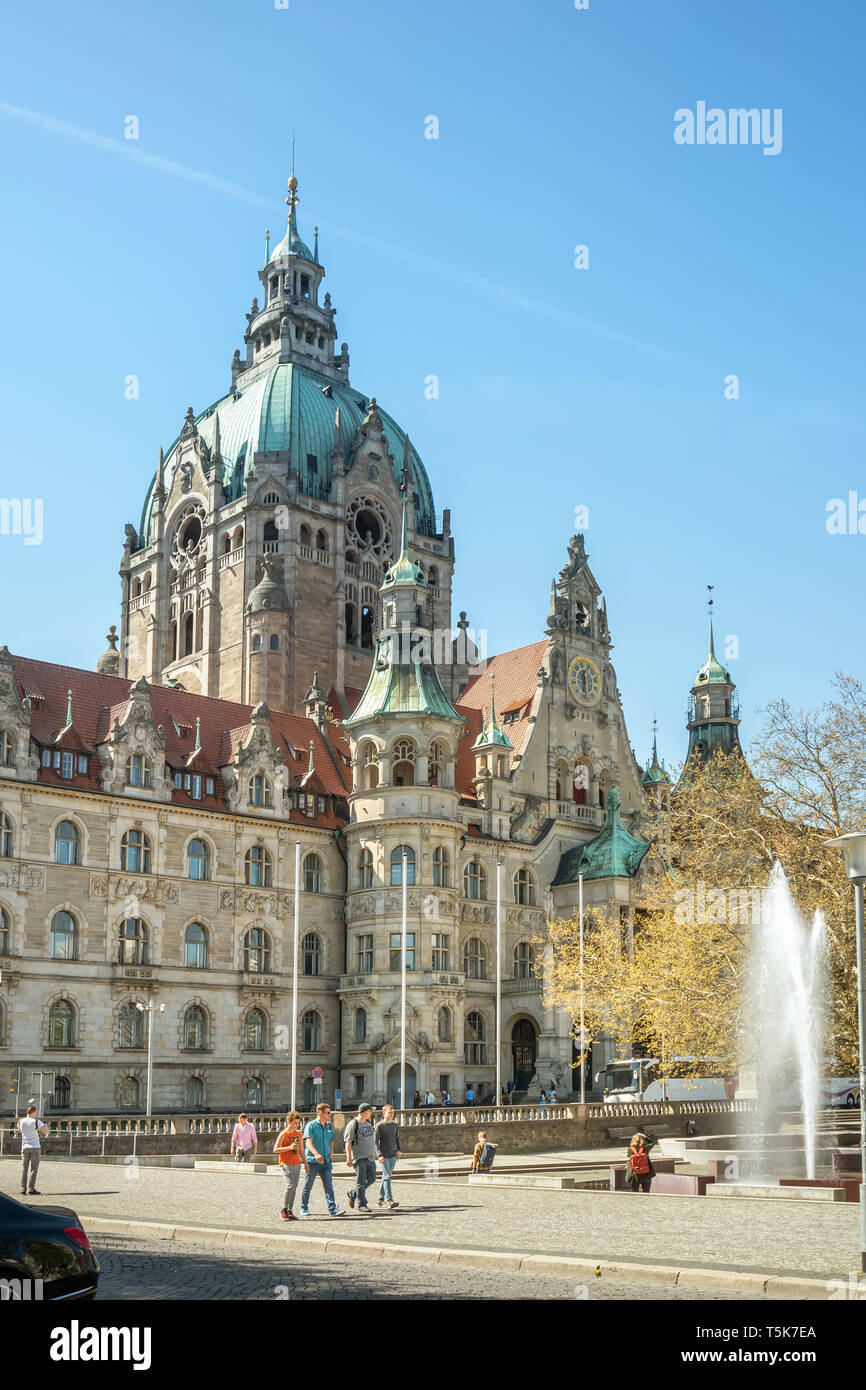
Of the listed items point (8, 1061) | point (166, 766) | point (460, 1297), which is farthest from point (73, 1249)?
point (166, 766)

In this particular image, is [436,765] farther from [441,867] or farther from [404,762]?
[441,867]

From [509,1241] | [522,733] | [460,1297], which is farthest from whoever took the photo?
[522,733]

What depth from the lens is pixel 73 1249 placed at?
1218 centimetres

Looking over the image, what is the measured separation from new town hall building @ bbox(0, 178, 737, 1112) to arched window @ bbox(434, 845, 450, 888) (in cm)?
16

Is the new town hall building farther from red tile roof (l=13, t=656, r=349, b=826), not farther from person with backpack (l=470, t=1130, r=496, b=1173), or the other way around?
person with backpack (l=470, t=1130, r=496, b=1173)

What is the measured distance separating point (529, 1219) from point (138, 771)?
38.6 m

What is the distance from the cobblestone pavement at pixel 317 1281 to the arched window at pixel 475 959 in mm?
48588

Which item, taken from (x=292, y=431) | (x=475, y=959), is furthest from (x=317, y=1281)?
(x=292, y=431)

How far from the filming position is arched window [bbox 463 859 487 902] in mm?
67312

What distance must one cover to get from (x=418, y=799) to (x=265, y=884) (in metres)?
7.53

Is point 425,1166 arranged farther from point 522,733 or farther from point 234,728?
Answer: point 522,733

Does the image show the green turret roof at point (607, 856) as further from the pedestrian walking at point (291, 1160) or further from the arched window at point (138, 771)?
the pedestrian walking at point (291, 1160)

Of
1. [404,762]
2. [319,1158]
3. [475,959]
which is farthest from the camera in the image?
[475,959]

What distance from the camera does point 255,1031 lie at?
60938 millimetres
